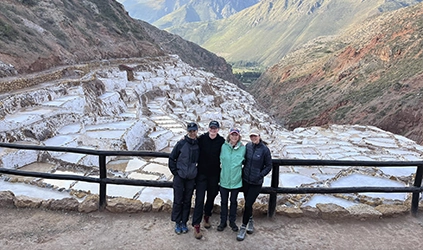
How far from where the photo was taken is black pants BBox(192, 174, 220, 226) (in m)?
3.81

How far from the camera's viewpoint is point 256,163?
12.3 feet

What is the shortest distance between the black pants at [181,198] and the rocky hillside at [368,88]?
2088 centimetres

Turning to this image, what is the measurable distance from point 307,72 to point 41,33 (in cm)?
3901

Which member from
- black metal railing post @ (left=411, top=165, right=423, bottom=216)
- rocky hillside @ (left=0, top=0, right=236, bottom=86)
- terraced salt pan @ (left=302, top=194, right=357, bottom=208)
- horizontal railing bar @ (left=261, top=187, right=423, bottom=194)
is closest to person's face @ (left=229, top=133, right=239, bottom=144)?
horizontal railing bar @ (left=261, top=187, right=423, bottom=194)

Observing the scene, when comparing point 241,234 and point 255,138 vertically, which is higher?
point 255,138

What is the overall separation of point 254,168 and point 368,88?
3207 centimetres

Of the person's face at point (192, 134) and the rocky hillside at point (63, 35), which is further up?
the rocky hillside at point (63, 35)

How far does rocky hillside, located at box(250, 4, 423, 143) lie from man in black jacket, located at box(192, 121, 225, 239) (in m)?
20.7

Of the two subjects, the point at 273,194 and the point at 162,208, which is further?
the point at 162,208

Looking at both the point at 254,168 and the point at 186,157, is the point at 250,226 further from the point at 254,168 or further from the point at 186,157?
the point at 186,157

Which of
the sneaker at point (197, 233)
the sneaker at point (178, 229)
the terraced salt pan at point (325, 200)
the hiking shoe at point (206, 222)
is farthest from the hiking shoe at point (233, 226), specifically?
the terraced salt pan at point (325, 200)

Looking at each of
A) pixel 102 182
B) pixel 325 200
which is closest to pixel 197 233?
pixel 102 182

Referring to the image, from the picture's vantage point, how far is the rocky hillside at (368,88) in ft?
79.6

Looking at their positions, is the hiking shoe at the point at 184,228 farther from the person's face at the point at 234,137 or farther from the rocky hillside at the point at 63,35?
the rocky hillside at the point at 63,35
